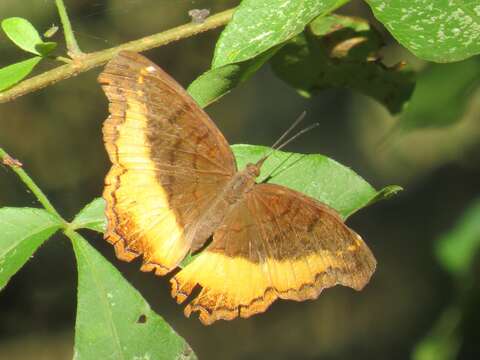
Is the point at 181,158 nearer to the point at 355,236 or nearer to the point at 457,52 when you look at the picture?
the point at 355,236

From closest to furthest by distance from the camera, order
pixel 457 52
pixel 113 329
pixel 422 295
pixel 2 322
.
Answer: pixel 457 52 < pixel 113 329 < pixel 2 322 < pixel 422 295

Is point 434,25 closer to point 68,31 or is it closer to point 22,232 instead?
point 68,31

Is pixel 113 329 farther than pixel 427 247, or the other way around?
pixel 427 247

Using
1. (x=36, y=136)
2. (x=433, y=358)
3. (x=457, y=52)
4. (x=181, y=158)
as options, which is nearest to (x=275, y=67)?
(x=181, y=158)

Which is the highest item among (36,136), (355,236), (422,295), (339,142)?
(355,236)

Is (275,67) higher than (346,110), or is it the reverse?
(275,67)

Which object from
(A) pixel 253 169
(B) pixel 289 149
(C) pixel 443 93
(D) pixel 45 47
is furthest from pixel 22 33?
(B) pixel 289 149

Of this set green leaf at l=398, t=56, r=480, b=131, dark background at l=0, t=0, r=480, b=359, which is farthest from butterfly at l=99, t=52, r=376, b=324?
dark background at l=0, t=0, r=480, b=359

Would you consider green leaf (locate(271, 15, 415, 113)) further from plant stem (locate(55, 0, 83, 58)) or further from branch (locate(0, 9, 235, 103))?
plant stem (locate(55, 0, 83, 58))
